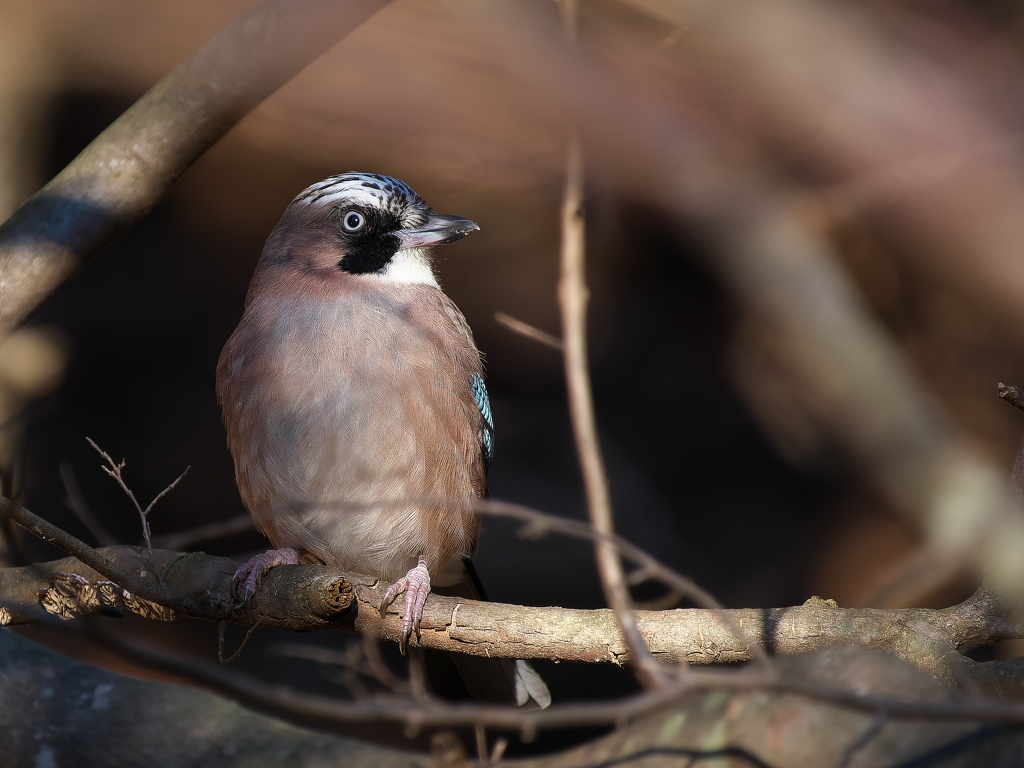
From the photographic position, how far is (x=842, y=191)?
3.29m

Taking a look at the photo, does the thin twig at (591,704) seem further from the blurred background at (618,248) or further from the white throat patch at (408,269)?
the white throat patch at (408,269)

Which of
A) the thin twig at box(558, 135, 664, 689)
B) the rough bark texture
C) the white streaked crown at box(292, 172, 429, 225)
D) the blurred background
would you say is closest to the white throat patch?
the white streaked crown at box(292, 172, 429, 225)

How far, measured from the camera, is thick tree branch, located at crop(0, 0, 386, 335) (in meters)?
3.13

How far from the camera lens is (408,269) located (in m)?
3.76

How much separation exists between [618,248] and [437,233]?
1.89m

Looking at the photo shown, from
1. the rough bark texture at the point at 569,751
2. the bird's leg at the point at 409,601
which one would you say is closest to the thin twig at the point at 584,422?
the rough bark texture at the point at 569,751

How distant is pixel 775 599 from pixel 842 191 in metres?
3.11

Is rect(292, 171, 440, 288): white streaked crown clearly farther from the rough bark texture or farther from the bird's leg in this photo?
the rough bark texture

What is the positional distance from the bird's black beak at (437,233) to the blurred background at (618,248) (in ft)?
1.73

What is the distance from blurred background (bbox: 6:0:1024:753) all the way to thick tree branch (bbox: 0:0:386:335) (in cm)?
55

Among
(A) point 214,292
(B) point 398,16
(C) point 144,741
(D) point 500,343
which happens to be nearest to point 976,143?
(C) point 144,741

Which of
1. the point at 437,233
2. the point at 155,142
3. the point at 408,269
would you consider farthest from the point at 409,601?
the point at 155,142

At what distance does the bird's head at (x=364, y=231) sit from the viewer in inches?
146

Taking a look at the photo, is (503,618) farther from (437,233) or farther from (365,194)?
(365,194)
